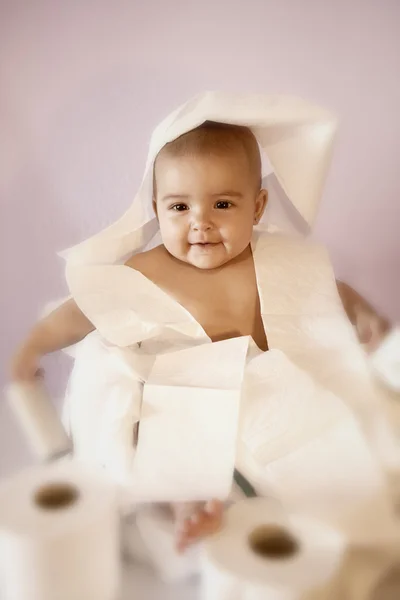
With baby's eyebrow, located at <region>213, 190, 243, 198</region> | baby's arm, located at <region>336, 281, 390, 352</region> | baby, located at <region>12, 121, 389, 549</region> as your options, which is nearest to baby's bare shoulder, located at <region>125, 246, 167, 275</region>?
baby, located at <region>12, 121, 389, 549</region>

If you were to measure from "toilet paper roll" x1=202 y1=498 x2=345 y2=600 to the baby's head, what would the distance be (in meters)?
0.27

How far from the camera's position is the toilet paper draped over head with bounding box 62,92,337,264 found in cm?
61

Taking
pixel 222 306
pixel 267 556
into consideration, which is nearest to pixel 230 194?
pixel 222 306

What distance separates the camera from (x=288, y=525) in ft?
1.53

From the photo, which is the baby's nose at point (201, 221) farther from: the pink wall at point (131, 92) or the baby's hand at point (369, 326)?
the baby's hand at point (369, 326)

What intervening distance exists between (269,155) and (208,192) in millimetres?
120

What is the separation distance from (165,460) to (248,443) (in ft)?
0.25

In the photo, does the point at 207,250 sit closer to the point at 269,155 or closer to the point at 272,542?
the point at 269,155

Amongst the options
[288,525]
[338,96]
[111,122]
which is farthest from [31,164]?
[288,525]

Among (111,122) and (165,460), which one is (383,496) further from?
(111,122)

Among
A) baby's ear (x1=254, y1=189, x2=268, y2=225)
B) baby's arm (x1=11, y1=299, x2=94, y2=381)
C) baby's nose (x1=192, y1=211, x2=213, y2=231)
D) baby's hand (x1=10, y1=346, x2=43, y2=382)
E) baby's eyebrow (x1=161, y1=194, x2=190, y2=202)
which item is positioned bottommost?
baby's hand (x1=10, y1=346, x2=43, y2=382)

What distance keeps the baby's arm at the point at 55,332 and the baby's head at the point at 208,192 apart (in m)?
0.12

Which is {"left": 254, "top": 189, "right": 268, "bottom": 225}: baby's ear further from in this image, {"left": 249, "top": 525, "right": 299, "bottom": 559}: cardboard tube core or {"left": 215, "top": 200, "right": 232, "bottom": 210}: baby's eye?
{"left": 249, "top": 525, "right": 299, "bottom": 559}: cardboard tube core

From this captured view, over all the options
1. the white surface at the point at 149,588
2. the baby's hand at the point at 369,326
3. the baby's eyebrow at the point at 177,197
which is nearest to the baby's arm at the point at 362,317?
the baby's hand at the point at 369,326
